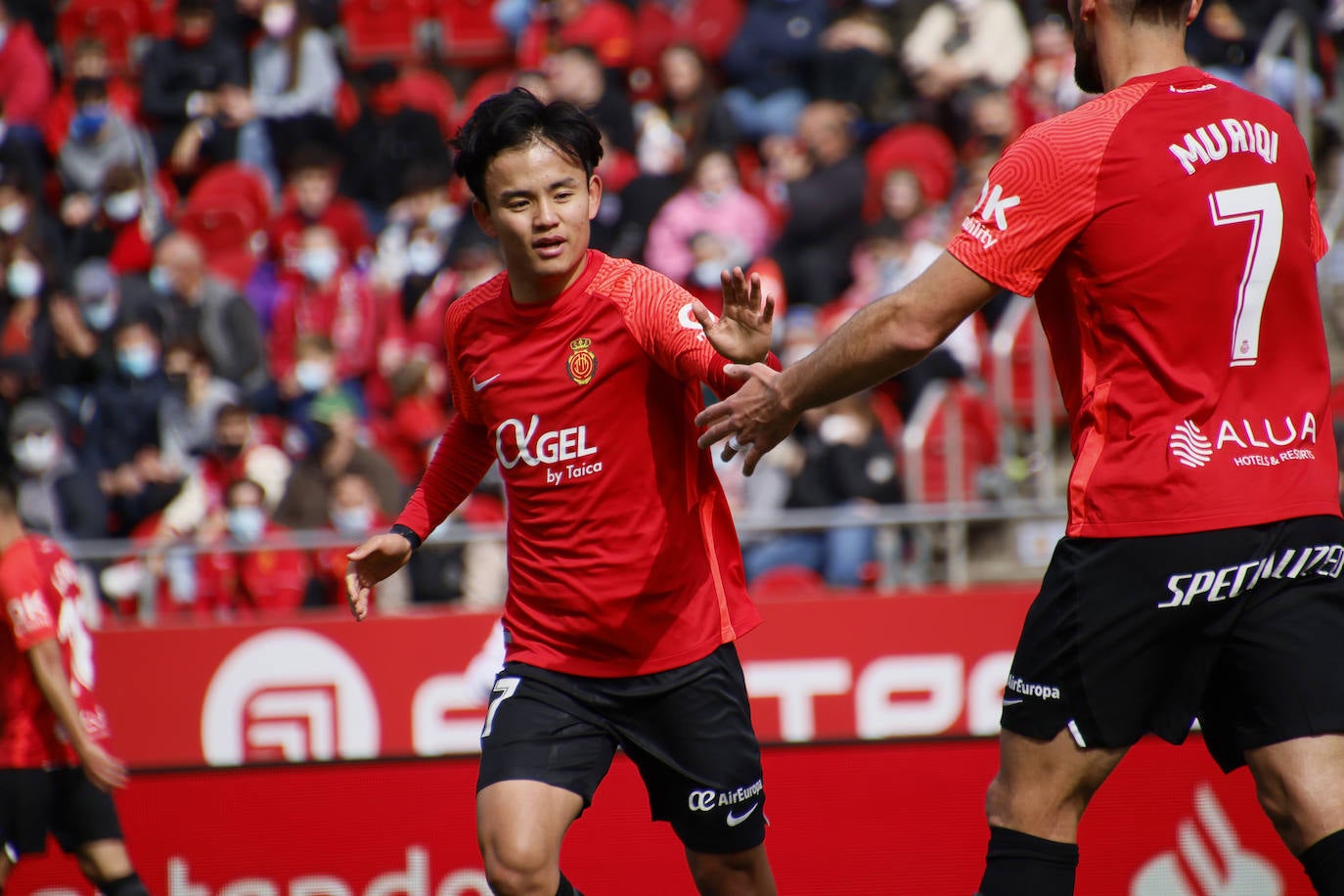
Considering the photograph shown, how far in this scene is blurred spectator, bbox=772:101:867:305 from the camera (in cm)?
1084

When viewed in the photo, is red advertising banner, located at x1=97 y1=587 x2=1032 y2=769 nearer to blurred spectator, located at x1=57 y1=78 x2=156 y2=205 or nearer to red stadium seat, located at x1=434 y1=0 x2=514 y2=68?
blurred spectator, located at x1=57 y1=78 x2=156 y2=205

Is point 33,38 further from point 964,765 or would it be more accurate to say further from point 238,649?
point 964,765

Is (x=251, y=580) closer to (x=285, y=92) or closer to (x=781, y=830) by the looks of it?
(x=781, y=830)

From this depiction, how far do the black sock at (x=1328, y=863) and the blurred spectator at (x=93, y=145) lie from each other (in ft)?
42.2

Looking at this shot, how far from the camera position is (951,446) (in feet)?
30.1

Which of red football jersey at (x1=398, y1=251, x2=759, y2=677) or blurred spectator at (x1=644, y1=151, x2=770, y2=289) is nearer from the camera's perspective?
red football jersey at (x1=398, y1=251, x2=759, y2=677)

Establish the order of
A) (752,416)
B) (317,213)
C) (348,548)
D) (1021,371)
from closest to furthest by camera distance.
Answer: (752,416) → (348,548) → (1021,371) → (317,213)

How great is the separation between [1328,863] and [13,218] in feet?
41.5

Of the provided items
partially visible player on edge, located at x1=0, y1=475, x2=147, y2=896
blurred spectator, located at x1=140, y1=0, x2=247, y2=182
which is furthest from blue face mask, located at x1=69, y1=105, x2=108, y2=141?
partially visible player on edge, located at x1=0, y1=475, x2=147, y2=896

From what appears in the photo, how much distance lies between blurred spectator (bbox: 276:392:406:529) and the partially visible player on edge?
3849 millimetres

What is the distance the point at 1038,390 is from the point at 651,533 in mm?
5462

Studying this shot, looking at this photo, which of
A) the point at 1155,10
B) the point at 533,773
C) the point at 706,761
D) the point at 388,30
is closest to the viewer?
the point at 1155,10

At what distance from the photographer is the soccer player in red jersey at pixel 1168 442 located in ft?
10.6

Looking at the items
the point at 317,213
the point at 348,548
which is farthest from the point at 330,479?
the point at 317,213
